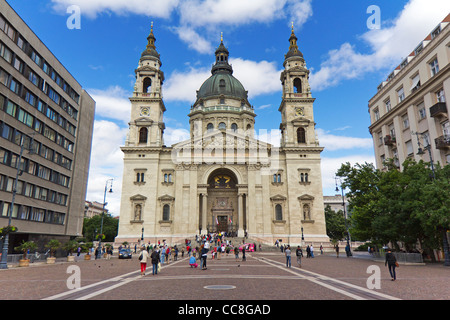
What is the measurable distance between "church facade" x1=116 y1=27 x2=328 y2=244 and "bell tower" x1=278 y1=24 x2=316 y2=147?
186mm

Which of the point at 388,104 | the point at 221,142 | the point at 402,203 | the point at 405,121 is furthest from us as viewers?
the point at 221,142

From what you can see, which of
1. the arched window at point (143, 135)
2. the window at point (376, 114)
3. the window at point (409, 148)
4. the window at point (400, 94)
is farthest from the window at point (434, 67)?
the arched window at point (143, 135)

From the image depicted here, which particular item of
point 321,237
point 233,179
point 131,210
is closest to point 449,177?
point 321,237

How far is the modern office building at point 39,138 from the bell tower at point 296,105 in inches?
1396

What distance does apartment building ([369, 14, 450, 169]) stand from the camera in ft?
91.1

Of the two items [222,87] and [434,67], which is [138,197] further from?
[434,67]

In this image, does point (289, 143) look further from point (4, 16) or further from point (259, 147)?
point (4, 16)

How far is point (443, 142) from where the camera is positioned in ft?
89.3

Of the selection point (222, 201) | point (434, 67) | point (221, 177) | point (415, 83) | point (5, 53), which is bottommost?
point (222, 201)

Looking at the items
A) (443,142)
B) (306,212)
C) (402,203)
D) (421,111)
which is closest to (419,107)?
(421,111)

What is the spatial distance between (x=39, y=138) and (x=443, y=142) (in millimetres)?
43945

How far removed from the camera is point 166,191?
55250 mm

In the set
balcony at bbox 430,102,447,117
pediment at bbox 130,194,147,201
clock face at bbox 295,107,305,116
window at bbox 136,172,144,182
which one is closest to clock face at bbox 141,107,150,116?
window at bbox 136,172,144,182

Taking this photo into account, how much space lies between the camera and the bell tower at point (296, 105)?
58.0 meters
